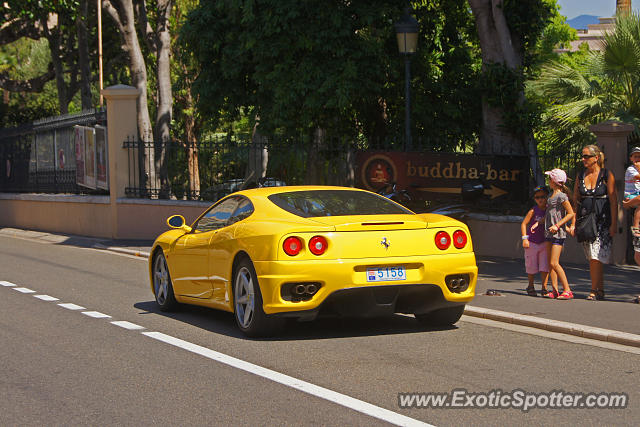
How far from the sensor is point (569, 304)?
11.0 m

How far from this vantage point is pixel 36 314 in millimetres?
10898

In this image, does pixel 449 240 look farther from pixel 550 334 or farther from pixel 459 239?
pixel 550 334

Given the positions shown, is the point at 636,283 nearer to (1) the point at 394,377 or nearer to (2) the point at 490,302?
(2) the point at 490,302

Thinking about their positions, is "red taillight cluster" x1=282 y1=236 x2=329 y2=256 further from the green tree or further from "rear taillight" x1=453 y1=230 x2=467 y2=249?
the green tree

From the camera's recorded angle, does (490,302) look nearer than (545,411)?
No

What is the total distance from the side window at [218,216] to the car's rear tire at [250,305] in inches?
34.9

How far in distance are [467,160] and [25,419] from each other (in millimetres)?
12254

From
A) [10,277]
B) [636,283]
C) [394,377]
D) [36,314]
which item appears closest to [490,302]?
[636,283]

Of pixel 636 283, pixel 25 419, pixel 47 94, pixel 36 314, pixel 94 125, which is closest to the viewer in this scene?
pixel 25 419

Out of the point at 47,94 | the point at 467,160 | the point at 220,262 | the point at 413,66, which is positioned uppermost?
the point at 47,94

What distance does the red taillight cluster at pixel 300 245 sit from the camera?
852 centimetres

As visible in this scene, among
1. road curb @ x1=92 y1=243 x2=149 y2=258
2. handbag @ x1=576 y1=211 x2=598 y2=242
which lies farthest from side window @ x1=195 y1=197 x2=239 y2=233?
road curb @ x1=92 y1=243 x2=149 y2=258

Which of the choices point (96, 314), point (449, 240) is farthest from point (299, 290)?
point (96, 314)

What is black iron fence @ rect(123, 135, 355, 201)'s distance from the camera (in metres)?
19.3
